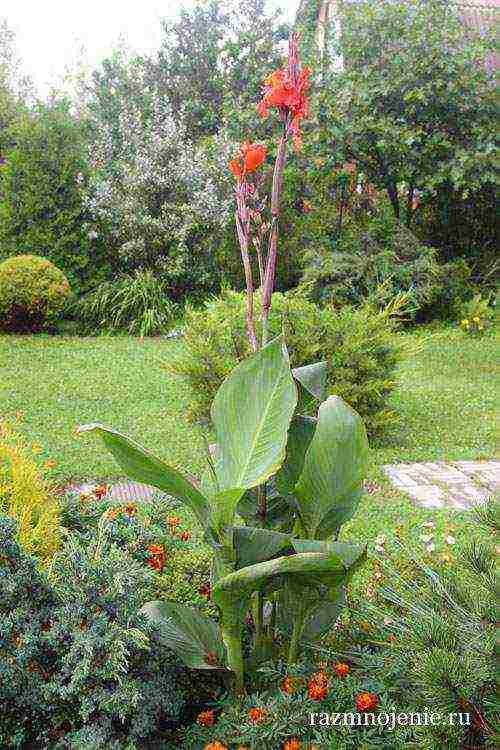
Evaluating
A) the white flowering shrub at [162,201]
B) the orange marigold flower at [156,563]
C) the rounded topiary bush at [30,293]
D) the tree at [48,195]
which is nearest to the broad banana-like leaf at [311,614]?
the orange marigold flower at [156,563]

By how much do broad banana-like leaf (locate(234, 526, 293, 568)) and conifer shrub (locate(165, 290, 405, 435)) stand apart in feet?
11.3

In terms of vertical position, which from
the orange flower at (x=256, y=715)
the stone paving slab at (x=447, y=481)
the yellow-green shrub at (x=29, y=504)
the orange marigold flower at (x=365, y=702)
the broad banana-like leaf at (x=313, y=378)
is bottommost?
the stone paving slab at (x=447, y=481)

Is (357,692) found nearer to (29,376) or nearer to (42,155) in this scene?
(29,376)

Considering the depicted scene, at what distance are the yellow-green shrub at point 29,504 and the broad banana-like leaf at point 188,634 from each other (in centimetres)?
46

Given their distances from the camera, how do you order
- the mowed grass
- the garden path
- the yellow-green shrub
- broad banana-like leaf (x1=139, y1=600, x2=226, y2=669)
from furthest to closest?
the mowed grass, the garden path, the yellow-green shrub, broad banana-like leaf (x1=139, y1=600, x2=226, y2=669)

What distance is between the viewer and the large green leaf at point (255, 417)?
1.66m

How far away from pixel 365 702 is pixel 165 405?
4969 millimetres

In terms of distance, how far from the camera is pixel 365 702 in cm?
163

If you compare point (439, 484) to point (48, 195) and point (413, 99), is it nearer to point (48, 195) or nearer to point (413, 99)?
point (413, 99)

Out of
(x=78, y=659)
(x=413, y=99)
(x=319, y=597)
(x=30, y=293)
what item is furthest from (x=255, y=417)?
(x=413, y=99)

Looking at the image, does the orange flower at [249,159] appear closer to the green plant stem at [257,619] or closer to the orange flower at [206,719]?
the green plant stem at [257,619]

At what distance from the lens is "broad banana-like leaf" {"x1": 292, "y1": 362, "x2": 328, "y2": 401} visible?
1958mm

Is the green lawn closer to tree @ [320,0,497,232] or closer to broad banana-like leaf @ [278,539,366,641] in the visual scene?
broad banana-like leaf @ [278,539,366,641]

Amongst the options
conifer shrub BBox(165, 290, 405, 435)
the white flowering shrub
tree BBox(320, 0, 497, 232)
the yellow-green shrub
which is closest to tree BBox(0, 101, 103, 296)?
the white flowering shrub
